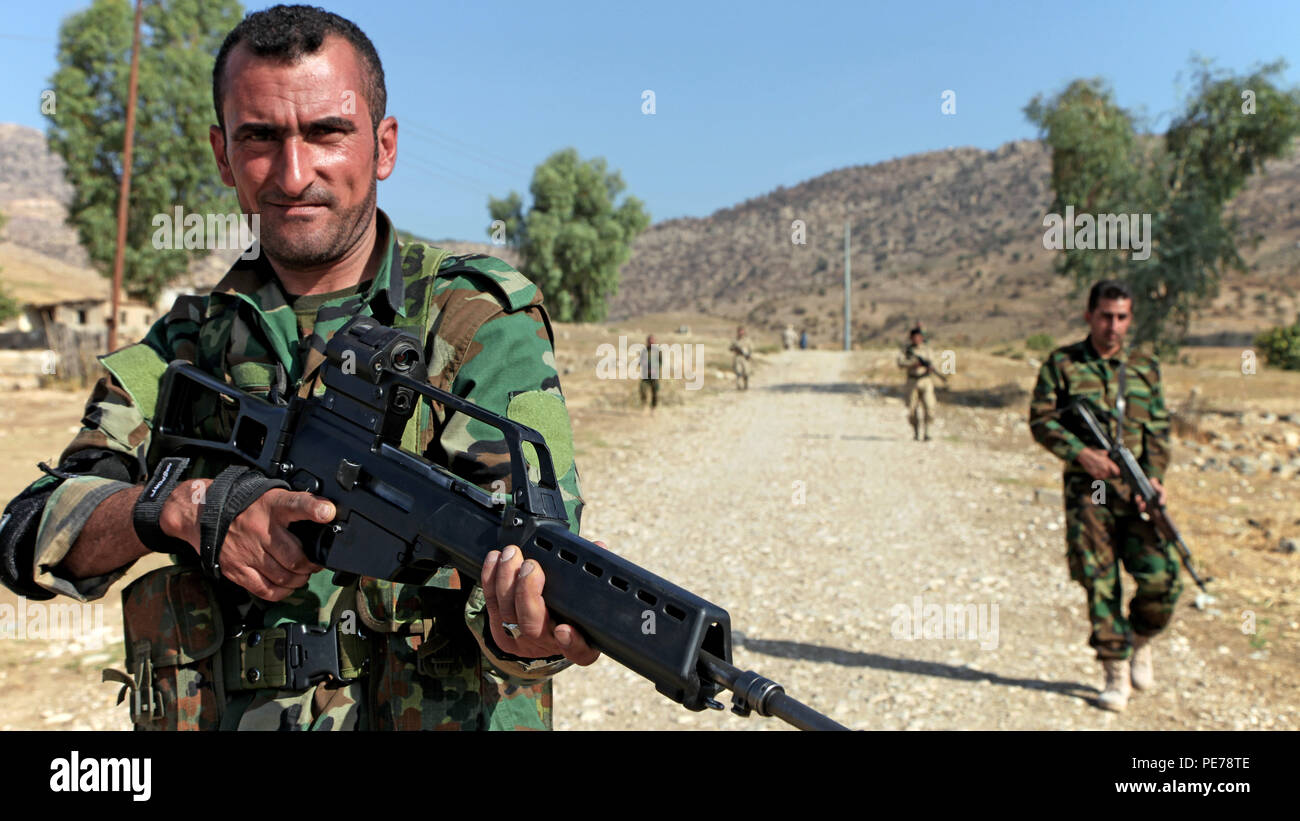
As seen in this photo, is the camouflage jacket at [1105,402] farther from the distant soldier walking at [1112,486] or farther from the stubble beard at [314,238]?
the stubble beard at [314,238]

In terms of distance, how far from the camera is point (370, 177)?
1.89 meters

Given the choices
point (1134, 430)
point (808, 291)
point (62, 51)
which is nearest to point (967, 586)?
point (1134, 430)

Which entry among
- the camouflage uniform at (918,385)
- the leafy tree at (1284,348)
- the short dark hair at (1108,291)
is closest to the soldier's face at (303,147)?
the short dark hair at (1108,291)

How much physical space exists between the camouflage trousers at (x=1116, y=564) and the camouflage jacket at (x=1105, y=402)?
22cm

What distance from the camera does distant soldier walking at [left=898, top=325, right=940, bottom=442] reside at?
13500 millimetres

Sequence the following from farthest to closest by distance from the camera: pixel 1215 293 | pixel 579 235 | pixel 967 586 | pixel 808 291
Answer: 1. pixel 808 291
2. pixel 579 235
3. pixel 1215 293
4. pixel 967 586

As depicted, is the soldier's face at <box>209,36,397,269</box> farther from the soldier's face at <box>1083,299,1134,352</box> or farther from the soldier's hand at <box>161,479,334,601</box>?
the soldier's face at <box>1083,299,1134,352</box>

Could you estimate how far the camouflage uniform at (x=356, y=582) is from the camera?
1.73m

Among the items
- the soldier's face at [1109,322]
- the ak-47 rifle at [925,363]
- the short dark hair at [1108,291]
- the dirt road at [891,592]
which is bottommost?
the dirt road at [891,592]

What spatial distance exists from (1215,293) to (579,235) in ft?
110

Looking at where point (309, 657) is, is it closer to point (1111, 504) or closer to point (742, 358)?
point (1111, 504)

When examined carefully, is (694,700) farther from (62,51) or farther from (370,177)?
(62,51)

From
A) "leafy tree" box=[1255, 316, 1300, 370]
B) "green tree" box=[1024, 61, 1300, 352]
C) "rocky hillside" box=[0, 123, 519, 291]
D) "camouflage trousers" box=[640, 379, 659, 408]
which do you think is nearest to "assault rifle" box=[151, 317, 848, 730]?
"camouflage trousers" box=[640, 379, 659, 408]

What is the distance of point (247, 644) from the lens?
5.89 ft
